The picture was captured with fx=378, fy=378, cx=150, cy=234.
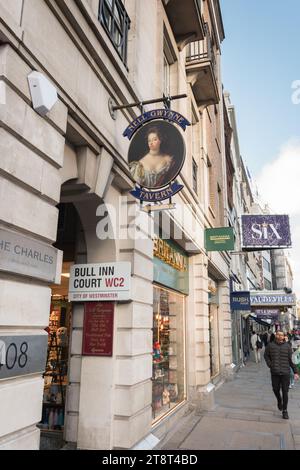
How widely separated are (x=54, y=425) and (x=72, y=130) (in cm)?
523

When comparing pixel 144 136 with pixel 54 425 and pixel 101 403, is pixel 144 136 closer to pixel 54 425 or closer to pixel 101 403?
pixel 101 403

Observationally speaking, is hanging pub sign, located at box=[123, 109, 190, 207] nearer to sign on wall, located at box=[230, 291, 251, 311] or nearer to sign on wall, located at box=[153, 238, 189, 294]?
sign on wall, located at box=[153, 238, 189, 294]

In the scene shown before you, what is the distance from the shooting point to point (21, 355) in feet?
12.0

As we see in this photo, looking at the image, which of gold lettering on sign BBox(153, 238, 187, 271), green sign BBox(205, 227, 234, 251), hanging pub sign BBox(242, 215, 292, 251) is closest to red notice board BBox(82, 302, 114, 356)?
gold lettering on sign BBox(153, 238, 187, 271)

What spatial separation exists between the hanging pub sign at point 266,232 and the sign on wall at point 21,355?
62.4 ft

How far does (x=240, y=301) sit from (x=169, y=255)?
12.0 metres

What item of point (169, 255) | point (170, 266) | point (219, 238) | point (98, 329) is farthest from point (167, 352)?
point (219, 238)

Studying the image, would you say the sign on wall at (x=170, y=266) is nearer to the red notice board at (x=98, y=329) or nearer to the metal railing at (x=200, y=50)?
the red notice board at (x=98, y=329)

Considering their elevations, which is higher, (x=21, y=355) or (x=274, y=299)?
(x=274, y=299)

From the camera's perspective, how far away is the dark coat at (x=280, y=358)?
987 cm

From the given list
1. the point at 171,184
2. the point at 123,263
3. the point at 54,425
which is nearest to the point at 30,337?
the point at 123,263

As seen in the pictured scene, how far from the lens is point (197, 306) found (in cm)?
1193

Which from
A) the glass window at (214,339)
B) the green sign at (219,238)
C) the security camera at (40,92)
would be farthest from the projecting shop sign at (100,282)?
the glass window at (214,339)

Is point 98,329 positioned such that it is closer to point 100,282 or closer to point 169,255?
point 100,282
